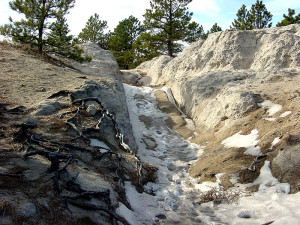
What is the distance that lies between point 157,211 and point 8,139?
3.56 meters

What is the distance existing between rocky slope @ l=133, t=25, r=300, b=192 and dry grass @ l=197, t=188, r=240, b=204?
0.42 meters

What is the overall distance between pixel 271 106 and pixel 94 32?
30.8 m

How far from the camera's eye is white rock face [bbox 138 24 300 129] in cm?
1116

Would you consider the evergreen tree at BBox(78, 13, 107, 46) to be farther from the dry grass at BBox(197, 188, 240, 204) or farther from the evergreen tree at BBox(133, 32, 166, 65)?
the dry grass at BBox(197, 188, 240, 204)

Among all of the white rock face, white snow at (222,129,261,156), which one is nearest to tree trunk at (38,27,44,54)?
the white rock face

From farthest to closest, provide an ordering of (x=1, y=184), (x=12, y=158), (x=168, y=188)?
(x=168, y=188) < (x=12, y=158) < (x=1, y=184)

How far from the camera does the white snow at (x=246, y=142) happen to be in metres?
7.67

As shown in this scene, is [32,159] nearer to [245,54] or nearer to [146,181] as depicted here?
[146,181]

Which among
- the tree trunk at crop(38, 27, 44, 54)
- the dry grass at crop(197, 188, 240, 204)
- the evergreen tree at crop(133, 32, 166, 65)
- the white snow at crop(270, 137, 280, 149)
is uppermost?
the evergreen tree at crop(133, 32, 166, 65)

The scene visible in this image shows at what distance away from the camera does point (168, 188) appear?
22.8 feet

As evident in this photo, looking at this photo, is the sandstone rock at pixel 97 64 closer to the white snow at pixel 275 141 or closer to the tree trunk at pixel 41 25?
the tree trunk at pixel 41 25

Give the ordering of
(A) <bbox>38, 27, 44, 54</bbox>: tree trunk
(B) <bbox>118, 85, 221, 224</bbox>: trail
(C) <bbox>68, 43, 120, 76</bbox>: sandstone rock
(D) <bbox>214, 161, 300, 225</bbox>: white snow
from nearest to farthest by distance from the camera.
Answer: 1. (D) <bbox>214, 161, 300, 225</bbox>: white snow
2. (B) <bbox>118, 85, 221, 224</bbox>: trail
3. (A) <bbox>38, 27, 44, 54</bbox>: tree trunk
4. (C) <bbox>68, 43, 120, 76</bbox>: sandstone rock

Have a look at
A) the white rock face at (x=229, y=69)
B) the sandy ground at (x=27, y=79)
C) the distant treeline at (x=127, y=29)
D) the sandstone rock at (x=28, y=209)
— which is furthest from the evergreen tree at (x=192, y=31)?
the sandstone rock at (x=28, y=209)

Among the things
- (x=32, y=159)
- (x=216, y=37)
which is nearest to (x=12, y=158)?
(x=32, y=159)
